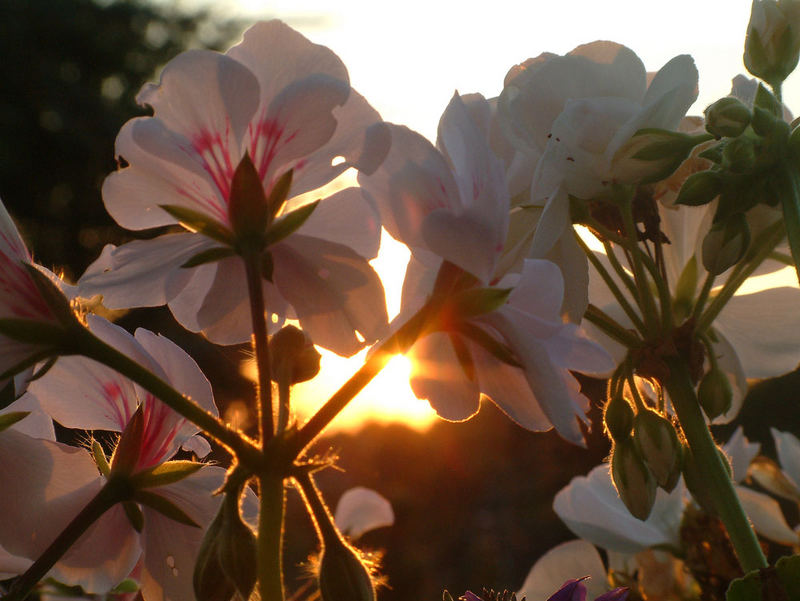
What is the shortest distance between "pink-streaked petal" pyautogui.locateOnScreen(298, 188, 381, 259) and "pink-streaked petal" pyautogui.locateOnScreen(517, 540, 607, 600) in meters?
0.54

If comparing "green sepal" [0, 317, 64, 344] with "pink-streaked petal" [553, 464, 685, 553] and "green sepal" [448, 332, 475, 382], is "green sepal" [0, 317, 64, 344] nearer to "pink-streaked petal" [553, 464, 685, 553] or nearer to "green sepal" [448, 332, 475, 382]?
"green sepal" [448, 332, 475, 382]

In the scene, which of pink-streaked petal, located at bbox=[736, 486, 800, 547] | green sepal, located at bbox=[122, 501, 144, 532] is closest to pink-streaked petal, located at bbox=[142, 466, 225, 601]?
green sepal, located at bbox=[122, 501, 144, 532]

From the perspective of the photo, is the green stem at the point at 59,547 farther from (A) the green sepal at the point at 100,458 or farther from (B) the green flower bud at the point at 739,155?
(B) the green flower bud at the point at 739,155

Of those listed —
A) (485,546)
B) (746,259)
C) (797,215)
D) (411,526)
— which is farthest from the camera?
(411,526)

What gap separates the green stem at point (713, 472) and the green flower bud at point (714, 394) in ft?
0.05

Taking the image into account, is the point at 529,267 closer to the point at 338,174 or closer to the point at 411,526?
the point at 338,174

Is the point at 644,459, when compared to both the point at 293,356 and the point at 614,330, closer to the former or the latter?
the point at 614,330

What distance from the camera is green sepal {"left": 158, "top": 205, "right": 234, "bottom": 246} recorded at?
47cm

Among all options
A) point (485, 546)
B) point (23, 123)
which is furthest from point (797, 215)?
point (23, 123)

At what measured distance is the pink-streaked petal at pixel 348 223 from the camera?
492 mm

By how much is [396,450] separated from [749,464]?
4508 mm

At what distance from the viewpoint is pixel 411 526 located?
16.4 ft

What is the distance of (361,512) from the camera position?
1353 mm

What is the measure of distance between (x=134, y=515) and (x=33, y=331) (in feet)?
0.51
